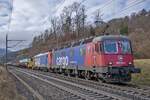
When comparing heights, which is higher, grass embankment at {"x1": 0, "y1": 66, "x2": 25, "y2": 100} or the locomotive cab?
the locomotive cab

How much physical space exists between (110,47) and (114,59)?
992 mm

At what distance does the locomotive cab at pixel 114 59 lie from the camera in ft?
80.5

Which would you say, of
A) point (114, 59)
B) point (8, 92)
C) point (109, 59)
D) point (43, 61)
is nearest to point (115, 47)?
point (114, 59)

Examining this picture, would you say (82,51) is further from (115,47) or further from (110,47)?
(115,47)

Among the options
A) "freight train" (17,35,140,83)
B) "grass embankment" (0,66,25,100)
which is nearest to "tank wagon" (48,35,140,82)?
"freight train" (17,35,140,83)

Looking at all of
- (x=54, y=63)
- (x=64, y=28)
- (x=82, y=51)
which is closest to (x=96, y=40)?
(x=82, y=51)

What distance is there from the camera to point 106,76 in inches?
976

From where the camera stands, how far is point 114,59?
25.2m

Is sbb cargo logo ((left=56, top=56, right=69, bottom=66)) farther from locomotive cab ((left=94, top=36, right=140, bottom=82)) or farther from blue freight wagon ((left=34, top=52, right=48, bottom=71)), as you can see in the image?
locomotive cab ((left=94, top=36, right=140, bottom=82))

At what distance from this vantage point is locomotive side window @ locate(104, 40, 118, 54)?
25453mm

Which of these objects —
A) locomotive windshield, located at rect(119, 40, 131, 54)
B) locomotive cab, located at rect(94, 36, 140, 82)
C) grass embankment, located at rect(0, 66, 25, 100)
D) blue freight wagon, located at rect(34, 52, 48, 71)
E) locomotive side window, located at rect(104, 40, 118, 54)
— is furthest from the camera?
blue freight wagon, located at rect(34, 52, 48, 71)

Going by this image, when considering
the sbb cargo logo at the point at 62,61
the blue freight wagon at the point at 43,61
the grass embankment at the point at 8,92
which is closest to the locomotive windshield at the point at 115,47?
the grass embankment at the point at 8,92

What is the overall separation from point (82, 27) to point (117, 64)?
56.0 meters

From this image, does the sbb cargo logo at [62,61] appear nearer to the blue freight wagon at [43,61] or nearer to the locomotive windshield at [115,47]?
the blue freight wagon at [43,61]
